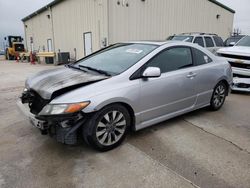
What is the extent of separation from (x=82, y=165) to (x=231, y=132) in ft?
8.10

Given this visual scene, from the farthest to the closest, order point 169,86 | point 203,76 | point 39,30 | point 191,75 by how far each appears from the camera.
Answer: point 39,30, point 203,76, point 191,75, point 169,86

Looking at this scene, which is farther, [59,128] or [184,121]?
[184,121]

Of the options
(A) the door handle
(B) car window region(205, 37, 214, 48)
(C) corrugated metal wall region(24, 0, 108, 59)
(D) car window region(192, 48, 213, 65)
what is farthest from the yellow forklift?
(A) the door handle

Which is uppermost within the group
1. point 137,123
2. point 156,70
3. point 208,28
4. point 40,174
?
point 208,28

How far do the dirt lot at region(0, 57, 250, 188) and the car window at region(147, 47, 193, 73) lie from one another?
1.04 meters

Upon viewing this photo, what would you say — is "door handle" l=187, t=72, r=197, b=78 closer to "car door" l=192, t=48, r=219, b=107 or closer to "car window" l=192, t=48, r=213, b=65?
"car door" l=192, t=48, r=219, b=107

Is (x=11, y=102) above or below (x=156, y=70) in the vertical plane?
below

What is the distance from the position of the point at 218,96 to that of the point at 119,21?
9.37 m

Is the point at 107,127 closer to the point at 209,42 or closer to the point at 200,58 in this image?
the point at 200,58

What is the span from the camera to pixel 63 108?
8.10 feet

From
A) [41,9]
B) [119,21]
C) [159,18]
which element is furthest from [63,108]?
[41,9]

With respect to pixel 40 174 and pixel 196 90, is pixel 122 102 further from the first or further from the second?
pixel 196 90

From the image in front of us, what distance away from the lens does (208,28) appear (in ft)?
60.2

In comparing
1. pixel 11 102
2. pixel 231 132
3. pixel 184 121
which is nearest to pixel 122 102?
pixel 184 121
